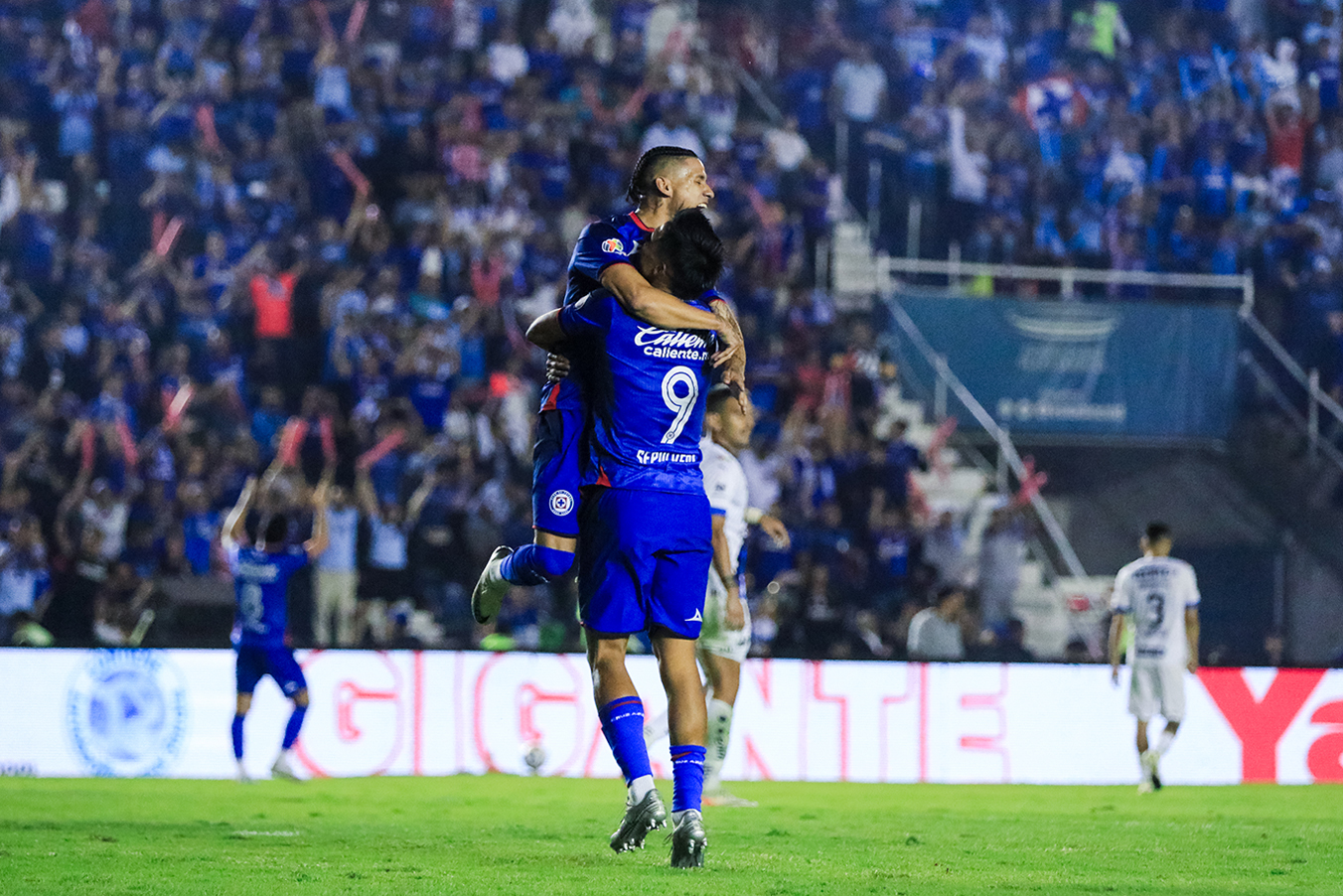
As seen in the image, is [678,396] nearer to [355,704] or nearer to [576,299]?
[576,299]

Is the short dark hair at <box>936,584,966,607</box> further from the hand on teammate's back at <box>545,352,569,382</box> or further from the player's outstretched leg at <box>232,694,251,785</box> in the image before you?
the hand on teammate's back at <box>545,352,569,382</box>

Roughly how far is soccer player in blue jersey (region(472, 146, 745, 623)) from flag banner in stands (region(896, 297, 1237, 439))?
1394 cm

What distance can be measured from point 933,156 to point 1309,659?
7.18 meters

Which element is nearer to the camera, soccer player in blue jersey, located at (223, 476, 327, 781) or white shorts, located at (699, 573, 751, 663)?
white shorts, located at (699, 573, 751, 663)

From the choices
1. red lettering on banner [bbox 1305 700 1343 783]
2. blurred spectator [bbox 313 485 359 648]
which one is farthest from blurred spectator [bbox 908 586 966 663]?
blurred spectator [bbox 313 485 359 648]

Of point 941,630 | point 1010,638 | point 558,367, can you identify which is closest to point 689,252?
point 558,367

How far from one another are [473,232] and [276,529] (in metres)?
7.20

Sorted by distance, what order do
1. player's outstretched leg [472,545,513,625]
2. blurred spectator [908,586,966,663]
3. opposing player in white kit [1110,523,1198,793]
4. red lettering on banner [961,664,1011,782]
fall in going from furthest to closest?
blurred spectator [908,586,966,663] → red lettering on banner [961,664,1011,782] → opposing player in white kit [1110,523,1198,793] → player's outstretched leg [472,545,513,625]

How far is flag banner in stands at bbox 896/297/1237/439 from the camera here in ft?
66.6

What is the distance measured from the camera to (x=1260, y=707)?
15.5 m

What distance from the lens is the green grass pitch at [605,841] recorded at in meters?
6.09

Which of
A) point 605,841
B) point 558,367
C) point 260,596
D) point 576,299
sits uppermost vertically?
point 576,299

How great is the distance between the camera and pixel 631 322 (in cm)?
631

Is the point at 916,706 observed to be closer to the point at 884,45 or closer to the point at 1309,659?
the point at 1309,659
